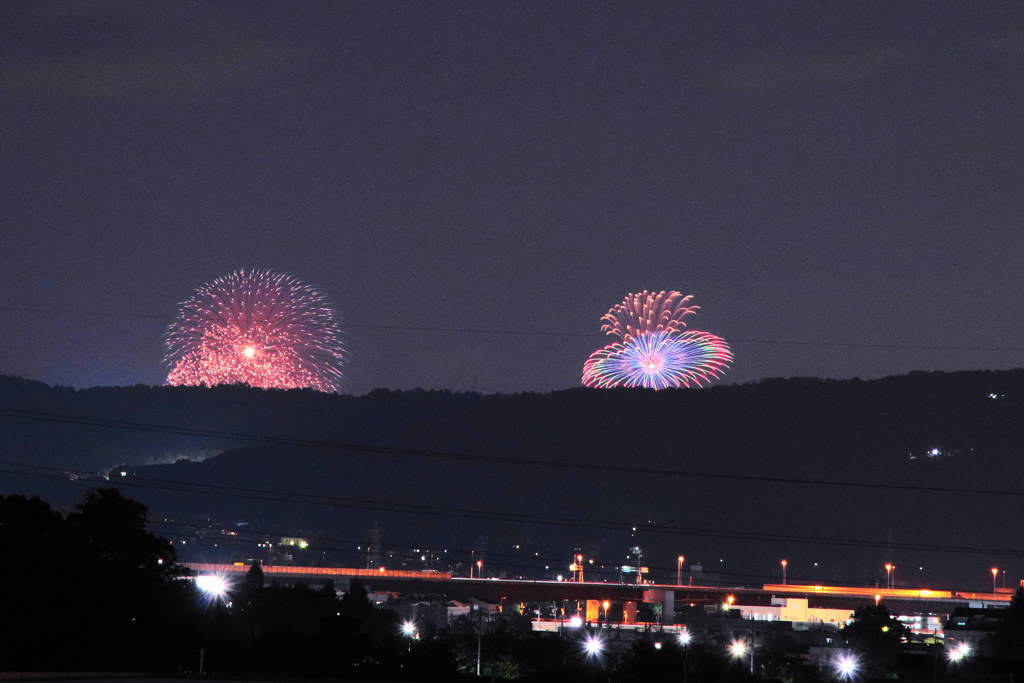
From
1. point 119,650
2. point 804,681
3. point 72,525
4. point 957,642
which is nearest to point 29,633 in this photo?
point 119,650

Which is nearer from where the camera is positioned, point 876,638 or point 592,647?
point 592,647

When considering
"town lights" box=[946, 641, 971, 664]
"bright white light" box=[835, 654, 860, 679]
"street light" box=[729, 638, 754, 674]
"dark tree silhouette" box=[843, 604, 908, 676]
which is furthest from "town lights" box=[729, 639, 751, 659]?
"town lights" box=[946, 641, 971, 664]

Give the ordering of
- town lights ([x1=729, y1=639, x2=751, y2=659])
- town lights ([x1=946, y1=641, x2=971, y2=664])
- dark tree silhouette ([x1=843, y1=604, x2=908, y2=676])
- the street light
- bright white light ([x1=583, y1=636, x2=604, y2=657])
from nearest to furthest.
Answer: town lights ([x1=946, y1=641, x2=971, y2=664]), bright white light ([x1=583, y1=636, x2=604, y2=657]), dark tree silhouette ([x1=843, y1=604, x2=908, y2=676]), the street light, town lights ([x1=729, y1=639, x2=751, y2=659])

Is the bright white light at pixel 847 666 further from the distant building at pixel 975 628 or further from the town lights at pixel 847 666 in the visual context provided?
the distant building at pixel 975 628

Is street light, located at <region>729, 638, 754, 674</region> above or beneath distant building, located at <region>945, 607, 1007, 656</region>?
beneath

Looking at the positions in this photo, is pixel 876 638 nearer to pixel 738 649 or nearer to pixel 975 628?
pixel 738 649

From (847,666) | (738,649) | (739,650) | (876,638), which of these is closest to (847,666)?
(847,666)

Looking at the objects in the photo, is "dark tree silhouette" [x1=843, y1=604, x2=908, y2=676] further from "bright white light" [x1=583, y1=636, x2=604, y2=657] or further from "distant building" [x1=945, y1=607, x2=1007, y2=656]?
"bright white light" [x1=583, y1=636, x2=604, y2=657]

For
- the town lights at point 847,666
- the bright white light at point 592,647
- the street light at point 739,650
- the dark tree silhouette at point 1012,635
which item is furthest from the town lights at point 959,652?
the bright white light at point 592,647
